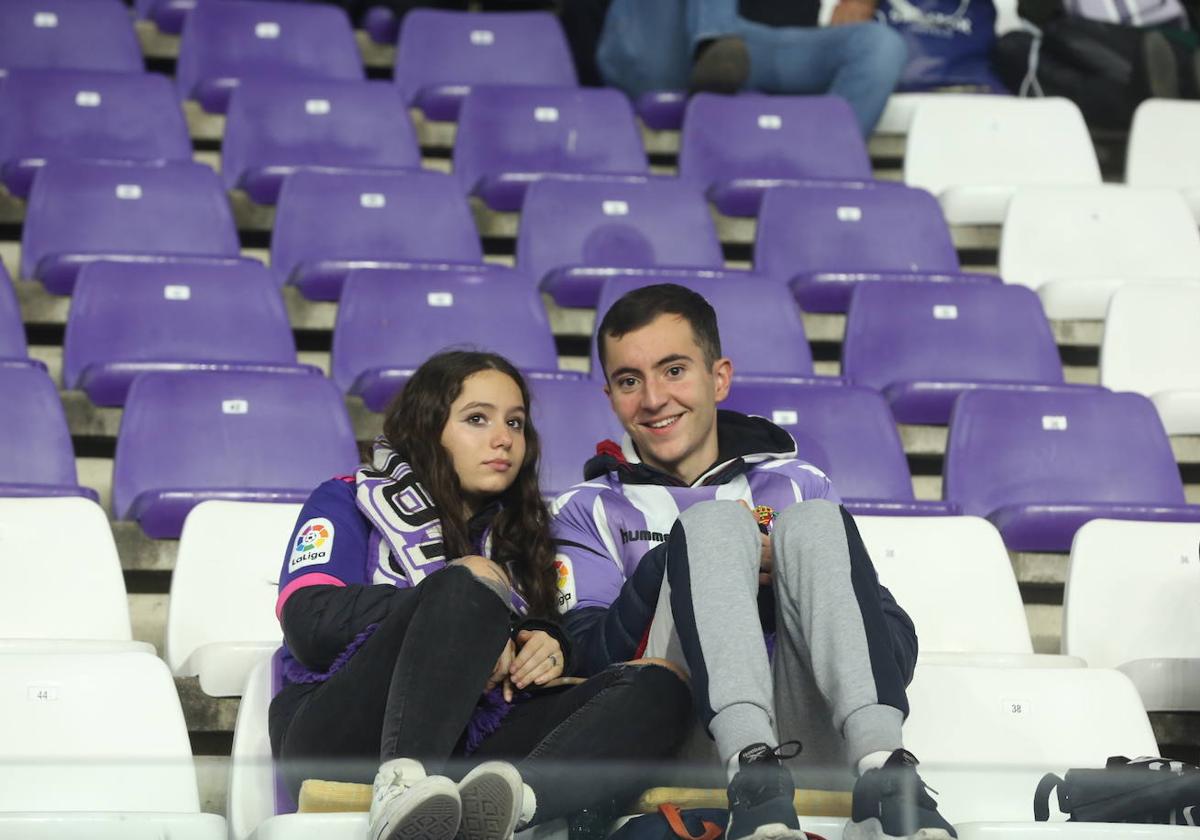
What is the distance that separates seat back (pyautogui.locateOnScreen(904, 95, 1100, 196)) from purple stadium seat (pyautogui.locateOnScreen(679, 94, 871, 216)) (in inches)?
9.1

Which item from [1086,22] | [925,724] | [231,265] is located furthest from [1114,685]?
[1086,22]

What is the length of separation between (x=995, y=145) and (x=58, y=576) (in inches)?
123

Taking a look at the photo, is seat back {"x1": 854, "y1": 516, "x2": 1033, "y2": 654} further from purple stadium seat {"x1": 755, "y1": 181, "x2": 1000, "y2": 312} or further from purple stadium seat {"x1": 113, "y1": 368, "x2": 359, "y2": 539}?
purple stadium seat {"x1": 755, "y1": 181, "x2": 1000, "y2": 312}

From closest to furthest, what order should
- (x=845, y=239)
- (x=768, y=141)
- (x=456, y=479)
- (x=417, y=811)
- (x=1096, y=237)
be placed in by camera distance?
(x=417, y=811), (x=456, y=479), (x=845, y=239), (x=1096, y=237), (x=768, y=141)

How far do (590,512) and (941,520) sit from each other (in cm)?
72

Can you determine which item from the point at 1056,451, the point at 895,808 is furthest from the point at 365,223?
the point at 895,808

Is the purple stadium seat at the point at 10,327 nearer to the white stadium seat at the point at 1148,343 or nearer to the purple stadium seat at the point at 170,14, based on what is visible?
the purple stadium seat at the point at 170,14

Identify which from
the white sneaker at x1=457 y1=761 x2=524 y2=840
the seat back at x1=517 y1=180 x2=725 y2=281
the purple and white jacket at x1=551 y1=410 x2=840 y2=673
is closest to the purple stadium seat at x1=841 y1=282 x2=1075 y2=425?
the seat back at x1=517 y1=180 x2=725 y2=281

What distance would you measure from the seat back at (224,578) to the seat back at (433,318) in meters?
0.84

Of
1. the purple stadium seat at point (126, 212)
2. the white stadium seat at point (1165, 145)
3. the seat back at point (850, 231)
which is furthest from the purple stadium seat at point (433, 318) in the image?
the white stadium seat at point (1165, 145)

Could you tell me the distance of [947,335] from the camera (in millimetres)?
3801

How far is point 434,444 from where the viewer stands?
2.35 meters

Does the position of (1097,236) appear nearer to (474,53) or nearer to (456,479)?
(474,53)

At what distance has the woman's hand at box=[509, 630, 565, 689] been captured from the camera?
6.92 feet
